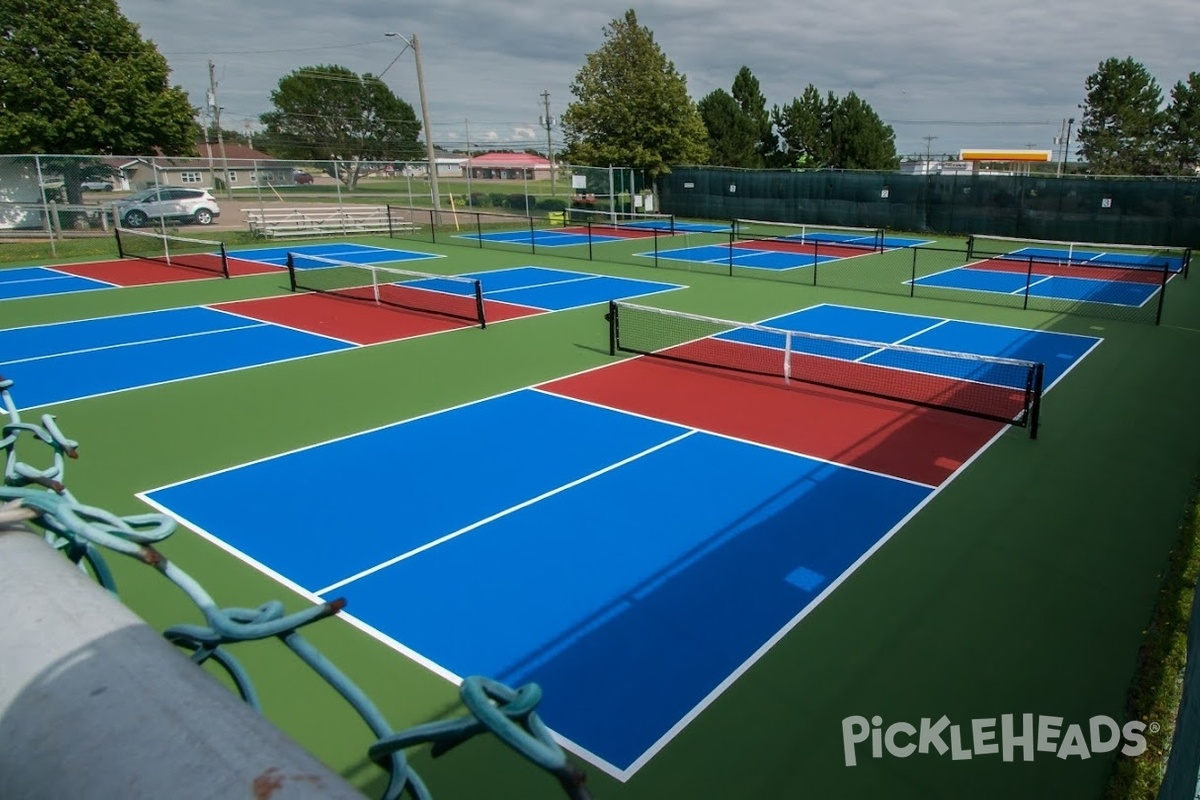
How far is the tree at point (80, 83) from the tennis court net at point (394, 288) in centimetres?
1796

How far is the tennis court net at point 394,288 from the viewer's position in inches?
681

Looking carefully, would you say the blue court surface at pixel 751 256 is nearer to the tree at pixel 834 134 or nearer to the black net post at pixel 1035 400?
the black net post at pixel 1035 400

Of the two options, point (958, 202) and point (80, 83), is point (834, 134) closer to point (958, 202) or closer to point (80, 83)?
point (958, 202)

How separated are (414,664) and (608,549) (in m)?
2.10

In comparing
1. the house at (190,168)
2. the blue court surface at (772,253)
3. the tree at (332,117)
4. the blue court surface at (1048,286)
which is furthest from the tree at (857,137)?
the tree at (332,117)

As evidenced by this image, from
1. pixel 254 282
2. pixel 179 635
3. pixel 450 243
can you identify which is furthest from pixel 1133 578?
pixel 450 243

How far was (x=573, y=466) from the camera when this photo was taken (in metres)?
8.93

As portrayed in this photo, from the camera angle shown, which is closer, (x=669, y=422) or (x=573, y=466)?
(x=573, y=466)

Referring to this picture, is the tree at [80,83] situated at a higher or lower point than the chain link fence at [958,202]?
higher

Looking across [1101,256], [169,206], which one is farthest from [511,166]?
[1101,256]

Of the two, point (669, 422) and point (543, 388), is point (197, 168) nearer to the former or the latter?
point (543, 388)

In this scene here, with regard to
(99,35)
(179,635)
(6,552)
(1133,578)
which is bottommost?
(1133,578)

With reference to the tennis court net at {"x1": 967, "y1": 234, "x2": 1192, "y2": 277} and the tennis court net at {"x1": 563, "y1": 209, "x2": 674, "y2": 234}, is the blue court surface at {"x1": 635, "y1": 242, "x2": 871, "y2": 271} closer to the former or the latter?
the tennis court net at {"x1": 967, "y1": 234, "x2": 1192, "y2": 277}

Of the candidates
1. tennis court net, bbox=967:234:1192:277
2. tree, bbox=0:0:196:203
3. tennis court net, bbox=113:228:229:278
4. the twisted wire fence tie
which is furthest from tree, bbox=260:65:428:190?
the twisted wire fence tie
